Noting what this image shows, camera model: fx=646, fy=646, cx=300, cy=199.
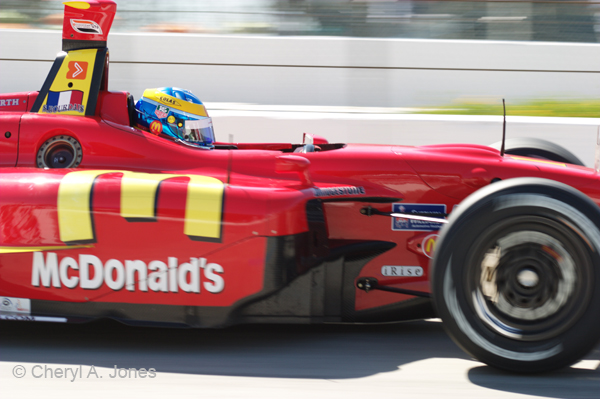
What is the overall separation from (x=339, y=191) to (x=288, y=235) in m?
0.45

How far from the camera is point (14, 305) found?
9.14ft

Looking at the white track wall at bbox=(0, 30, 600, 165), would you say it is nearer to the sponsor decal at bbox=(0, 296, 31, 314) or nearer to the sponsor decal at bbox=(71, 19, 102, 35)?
the sponsor decal at bbox=(71, 19, 102, 35)

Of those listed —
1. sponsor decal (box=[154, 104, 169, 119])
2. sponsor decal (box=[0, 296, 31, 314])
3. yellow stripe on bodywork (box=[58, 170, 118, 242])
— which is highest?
sponsor decal (box=[154, 104, 169, 119])

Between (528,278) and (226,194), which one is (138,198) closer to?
(226,194)

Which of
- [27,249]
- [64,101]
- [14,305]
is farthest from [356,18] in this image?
[14,305]

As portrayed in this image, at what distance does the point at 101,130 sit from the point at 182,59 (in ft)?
11.8

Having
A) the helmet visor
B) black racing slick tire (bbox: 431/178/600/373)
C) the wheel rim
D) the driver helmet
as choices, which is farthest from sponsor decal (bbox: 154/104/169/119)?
the wheel rim

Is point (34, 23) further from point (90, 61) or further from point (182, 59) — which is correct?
point (90, 61)

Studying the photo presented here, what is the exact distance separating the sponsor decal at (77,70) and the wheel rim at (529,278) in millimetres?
2235

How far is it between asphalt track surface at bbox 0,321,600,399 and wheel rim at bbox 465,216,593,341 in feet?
0.75

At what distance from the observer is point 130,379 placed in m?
2.52

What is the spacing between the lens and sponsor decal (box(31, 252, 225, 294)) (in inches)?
107

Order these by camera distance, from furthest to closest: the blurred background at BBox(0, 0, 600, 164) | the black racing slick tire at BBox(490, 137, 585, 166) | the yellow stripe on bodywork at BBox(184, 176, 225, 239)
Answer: the blurred background at BBox(0, 0, 600, 164), the black racing slick tire at BBox(490, 137, 585, 166), the yellow stripe on bodywork at BBox(184, 176, 225, 239)

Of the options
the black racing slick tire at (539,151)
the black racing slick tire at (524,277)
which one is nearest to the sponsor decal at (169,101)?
the black racing slick tire at (524,277)
